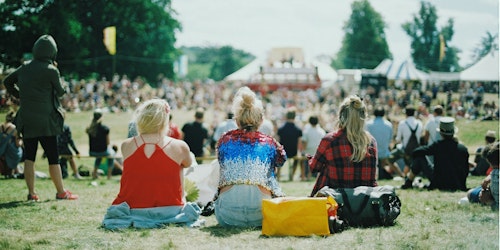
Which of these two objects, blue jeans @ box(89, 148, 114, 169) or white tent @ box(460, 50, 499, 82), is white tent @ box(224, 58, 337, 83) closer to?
white tent @ box(460, 50, 499, 82)

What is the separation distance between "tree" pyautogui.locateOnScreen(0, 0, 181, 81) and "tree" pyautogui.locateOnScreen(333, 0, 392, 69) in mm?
42033

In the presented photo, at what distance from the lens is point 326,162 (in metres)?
5.90

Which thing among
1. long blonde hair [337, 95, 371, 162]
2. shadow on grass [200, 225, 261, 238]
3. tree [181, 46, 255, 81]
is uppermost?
tree [181, 46, 255, 81]

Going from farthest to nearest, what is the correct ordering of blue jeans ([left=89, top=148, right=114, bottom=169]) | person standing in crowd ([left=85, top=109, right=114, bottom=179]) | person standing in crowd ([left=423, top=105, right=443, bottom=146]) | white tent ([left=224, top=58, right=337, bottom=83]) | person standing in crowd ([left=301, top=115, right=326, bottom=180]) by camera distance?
white tent ([left=224, top=58, right=337, bottom=83]) → person standing in crowd ([left=301, top=115, right=326, bottom=180]) → blue jeans ([left=89, top=148, right=114, bottom=169]) → person standing in crowd ([left=85, top=109, right=114, bottom=179]) → person standing in crowd ([left=423, top=105, right=443, bottom=146])

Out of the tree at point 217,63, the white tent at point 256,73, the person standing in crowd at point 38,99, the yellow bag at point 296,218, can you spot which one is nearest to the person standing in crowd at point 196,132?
the person standing in crowd at point 38,99

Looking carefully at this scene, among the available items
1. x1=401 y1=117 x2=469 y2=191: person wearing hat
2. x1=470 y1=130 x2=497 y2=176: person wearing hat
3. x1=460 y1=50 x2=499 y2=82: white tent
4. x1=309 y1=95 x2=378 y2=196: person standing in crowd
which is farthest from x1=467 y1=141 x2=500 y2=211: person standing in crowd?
x1=460 y1=50 x2=499 y2=82: white tent

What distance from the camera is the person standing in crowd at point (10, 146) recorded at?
8.98 meters

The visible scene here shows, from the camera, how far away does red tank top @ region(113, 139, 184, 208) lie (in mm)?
5312

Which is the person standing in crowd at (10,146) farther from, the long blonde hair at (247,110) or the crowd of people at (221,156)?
the long blonde hair at (247,110)

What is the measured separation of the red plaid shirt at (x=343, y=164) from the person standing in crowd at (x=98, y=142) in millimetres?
7748

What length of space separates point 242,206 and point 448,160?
14.8 ft

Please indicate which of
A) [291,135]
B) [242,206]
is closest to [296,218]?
[242,206]

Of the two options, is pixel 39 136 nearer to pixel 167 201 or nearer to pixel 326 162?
pixel 167 201

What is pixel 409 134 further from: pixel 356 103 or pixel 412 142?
pixel 356 103
